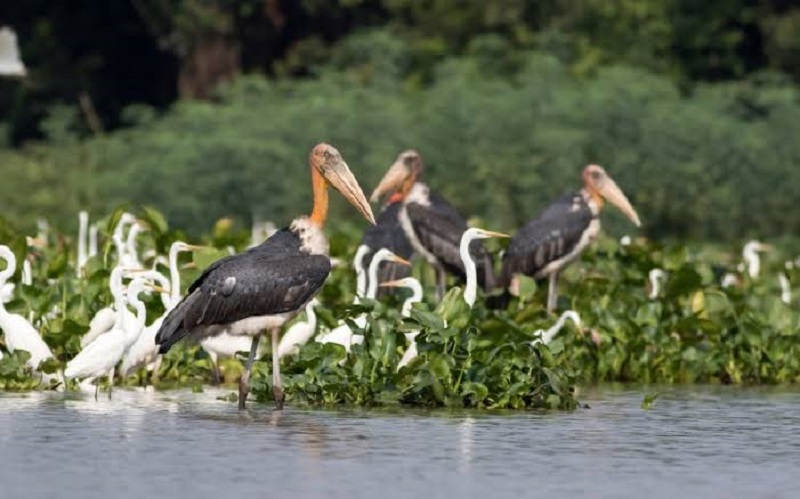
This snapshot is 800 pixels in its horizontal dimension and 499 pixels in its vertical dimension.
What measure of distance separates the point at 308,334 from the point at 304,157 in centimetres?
1401

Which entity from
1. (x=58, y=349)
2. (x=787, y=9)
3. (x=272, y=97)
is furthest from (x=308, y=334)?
(x=787, y=9)

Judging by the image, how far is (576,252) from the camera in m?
20.7

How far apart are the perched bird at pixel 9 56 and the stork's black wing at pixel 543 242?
17637mm

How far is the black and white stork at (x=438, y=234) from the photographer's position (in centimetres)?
1983

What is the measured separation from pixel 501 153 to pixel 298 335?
1277cm

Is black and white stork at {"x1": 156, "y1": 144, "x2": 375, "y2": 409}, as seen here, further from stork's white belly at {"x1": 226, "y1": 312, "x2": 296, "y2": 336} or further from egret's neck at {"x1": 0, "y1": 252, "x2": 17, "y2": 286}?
egret's neck at {"x1": 0, "y1": 252, "x2": 17, "y2": 286}

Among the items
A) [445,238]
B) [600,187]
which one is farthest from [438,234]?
[600,187]

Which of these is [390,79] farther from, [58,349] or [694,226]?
[58,349]

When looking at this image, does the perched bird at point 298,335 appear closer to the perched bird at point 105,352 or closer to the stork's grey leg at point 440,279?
the perched bird at point 105,352

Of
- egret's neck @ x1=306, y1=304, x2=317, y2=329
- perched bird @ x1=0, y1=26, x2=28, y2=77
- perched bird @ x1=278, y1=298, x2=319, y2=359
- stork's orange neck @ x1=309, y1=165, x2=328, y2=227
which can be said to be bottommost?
perched bird @ x1=278, y1=298, x2=319, y2=359

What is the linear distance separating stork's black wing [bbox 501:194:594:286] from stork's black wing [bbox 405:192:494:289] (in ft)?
1.10

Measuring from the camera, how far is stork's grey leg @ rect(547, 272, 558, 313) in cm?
1981

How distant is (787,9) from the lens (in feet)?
127

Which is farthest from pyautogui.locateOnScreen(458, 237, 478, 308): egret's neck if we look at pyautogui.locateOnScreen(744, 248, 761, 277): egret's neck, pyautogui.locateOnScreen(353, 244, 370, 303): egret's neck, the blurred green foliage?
the blurred green foliage
